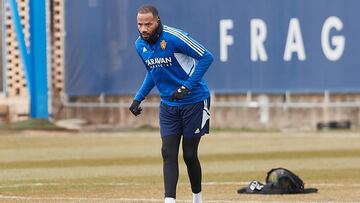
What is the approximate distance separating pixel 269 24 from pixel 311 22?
118 centimetres

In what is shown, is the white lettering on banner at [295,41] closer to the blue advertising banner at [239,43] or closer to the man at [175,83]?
the blue advertising banner at [239,43]

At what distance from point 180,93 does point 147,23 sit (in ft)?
2.50

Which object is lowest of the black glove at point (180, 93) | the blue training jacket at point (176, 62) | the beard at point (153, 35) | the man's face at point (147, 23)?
the black glove at point (180, 93)

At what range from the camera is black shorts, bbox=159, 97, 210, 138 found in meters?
12.3

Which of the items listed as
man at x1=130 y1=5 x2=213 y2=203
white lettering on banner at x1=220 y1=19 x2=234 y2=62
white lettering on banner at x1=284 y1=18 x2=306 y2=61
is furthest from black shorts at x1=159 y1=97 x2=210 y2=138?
white lettering on banner at x1=220 y1=19 x2=234 y2=62

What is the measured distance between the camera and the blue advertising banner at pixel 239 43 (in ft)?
101

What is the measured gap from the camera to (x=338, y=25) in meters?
30.7

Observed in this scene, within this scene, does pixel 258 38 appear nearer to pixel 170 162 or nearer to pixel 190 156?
pixel 190 156

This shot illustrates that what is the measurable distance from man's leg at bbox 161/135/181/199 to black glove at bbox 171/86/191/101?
45cm

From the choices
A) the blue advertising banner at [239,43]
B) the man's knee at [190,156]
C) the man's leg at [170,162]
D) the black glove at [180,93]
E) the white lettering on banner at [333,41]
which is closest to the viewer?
→ the black glove at [180,93]

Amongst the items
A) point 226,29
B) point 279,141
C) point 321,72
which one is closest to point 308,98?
point 321,72

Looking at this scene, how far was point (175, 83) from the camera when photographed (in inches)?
482

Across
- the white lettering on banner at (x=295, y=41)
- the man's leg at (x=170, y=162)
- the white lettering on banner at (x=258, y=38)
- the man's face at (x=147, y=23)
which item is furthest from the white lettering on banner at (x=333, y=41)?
the man's face at (x=147, y=23)

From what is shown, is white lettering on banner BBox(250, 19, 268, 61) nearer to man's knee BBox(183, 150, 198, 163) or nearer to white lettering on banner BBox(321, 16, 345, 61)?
white lettering on banner BBox(321, 16, 345, 61)
